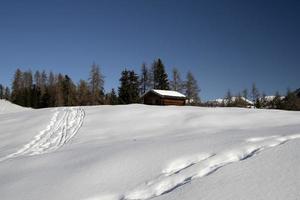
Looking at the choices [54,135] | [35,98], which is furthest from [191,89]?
[54,135]

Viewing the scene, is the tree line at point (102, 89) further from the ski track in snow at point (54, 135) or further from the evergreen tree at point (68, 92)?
the ski track in snow at point (54, 135)

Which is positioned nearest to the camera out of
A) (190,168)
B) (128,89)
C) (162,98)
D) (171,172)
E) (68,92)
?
(190,168)

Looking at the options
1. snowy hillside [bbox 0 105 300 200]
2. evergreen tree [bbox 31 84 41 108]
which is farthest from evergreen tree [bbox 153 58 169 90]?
snowy hillside [bbox 0 105 300 200]

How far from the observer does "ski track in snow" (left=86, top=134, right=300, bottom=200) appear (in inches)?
206

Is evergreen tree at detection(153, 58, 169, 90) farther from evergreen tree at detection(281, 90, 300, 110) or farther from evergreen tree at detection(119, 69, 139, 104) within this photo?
evergreen tree at detection(281, 90, 300, 110)

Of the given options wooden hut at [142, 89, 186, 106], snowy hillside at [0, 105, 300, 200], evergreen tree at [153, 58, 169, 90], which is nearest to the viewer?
snowy hillside at [0, 105, 300, 200]

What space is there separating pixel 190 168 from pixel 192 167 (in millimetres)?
52

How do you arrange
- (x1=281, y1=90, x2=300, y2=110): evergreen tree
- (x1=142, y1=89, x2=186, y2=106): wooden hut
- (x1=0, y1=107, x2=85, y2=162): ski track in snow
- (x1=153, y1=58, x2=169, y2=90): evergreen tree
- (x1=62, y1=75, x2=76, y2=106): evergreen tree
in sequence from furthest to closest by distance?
(x1=62, y1=75, x2=76, y2=106): evergreen tree < (x1=153, y1=58, x2=169, y2=90): evergreen tree < (x1=281, y1=90, x2=300, y2=110): evergreen tree < (x1=142, y1=89, x2=186, y2=106): wooden hut < (x1=0, y1=107, x2=85, y2=162): ski track in snow

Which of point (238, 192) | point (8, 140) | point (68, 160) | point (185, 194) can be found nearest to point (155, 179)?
point (185, 194)

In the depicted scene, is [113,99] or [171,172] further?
[113,99]

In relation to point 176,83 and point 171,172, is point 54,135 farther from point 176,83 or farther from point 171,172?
point 176,83

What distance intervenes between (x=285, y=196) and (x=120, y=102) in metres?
51.4

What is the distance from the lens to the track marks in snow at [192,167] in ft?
17.2

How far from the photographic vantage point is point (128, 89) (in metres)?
54.4
